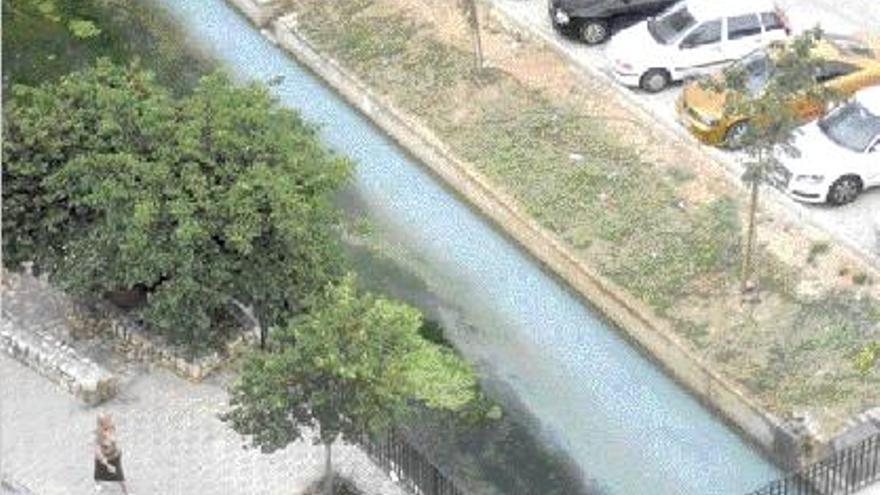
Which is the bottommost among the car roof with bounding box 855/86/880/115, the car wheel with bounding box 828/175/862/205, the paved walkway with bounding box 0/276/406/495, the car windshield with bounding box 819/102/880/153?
the car wheel with bounding box 828/175/862/205

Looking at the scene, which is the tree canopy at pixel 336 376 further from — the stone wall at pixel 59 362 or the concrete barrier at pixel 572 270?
the concrete barrier at pixel 572 270

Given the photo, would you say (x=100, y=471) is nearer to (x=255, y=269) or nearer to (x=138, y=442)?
(x=138, y=442)

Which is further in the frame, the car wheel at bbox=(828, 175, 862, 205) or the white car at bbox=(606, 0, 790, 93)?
the white car at bbox=(606, 0, 790, 93)

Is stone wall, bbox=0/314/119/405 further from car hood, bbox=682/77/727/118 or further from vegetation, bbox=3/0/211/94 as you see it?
car hood, bbox=682/77/727/118

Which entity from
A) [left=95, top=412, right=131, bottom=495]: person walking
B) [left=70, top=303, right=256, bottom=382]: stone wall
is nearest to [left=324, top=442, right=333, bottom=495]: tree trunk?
[left=95, top=412, right=131, bottom=495]: person walking

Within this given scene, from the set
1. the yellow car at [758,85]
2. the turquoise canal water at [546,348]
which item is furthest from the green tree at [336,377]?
the yellow car at [758,85]

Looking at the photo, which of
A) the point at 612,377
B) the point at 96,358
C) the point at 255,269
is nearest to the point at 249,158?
the point at 255,269

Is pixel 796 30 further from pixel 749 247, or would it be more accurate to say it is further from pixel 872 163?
pixel 749 247

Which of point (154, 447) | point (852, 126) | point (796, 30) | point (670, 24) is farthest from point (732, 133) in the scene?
point (154, 447)
